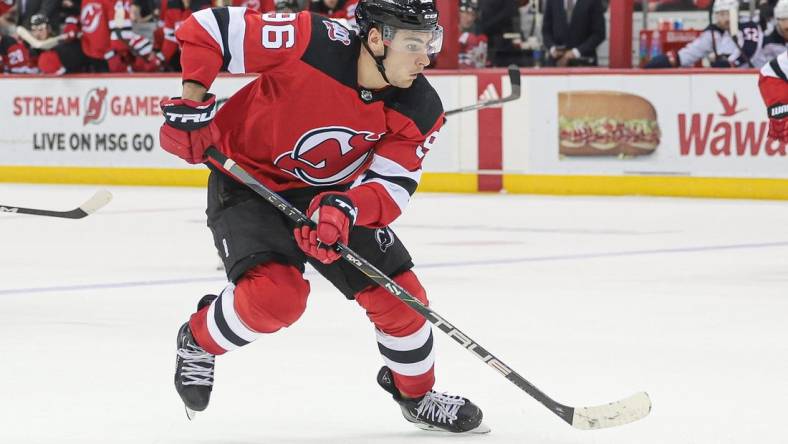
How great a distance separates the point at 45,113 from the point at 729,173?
5391 mm

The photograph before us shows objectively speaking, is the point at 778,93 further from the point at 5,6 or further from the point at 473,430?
the point at 5,6

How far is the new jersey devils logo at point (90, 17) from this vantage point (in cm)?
1225

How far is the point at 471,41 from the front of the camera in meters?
11.2

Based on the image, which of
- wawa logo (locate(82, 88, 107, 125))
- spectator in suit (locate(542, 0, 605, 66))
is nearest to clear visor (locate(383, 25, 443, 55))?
spectator in suit (locate(542, 0, 605, 66))

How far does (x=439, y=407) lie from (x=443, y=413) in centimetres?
2

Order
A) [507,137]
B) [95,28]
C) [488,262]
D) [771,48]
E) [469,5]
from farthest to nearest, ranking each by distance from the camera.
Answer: [95,28], [469,5], [507,137], [771,48], [488,262]

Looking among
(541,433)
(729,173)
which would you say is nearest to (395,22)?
(541,433)

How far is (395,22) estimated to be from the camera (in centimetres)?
322

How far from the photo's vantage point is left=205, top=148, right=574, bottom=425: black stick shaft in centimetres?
317

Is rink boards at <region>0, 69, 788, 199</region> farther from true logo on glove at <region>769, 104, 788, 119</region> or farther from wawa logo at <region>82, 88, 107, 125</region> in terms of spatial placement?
true logo on glove at <region>769, 104, 788, 119</region>

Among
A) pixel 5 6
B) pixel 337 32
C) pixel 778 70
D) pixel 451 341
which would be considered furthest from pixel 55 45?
pixel 337 32

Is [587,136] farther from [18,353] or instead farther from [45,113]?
[18,353]

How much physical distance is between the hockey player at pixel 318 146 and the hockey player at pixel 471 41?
7774 millimetres

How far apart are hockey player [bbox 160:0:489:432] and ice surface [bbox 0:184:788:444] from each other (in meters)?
0.19
